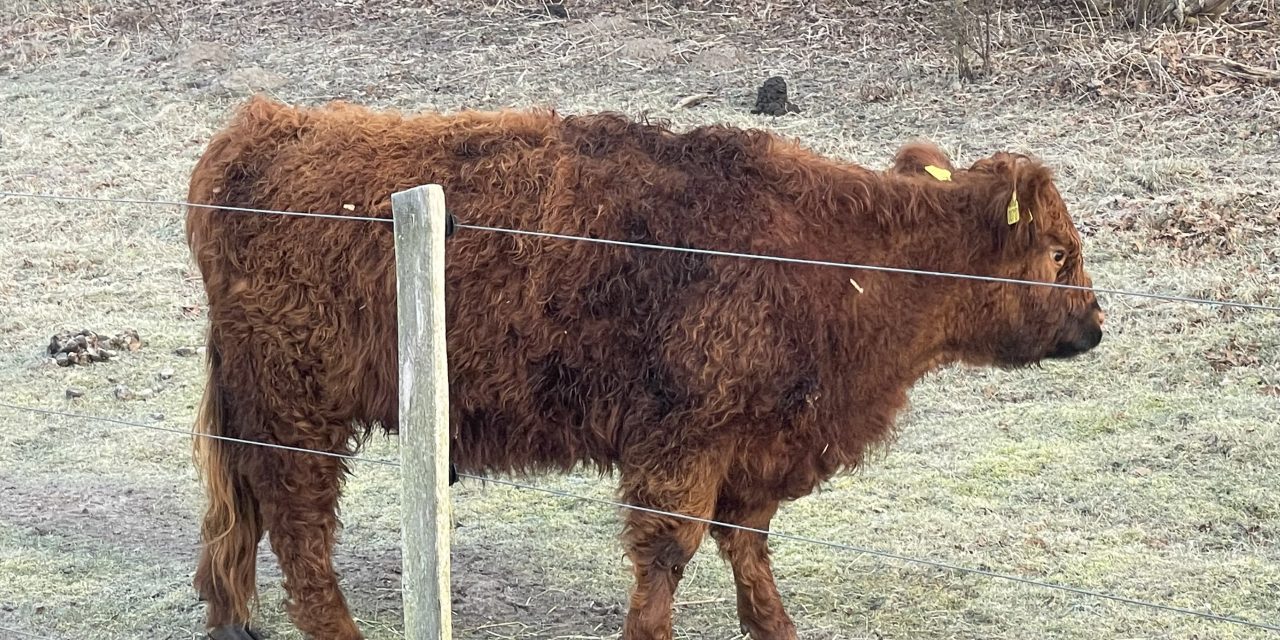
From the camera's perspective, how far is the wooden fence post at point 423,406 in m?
3.09

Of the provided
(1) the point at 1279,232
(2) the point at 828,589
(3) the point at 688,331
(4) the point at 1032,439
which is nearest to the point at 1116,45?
(1) the point at 1279,232

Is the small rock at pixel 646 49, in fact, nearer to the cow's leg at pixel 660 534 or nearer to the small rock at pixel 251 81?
the small rock at pixel 251 81

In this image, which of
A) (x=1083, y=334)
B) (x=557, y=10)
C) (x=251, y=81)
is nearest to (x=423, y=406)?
(x=1083, y=334)

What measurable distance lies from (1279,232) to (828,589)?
5.05m

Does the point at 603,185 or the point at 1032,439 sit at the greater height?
the point at 603,185

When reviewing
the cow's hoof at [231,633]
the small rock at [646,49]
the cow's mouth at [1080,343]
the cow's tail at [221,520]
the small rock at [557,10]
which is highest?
the small rock at [557,10]

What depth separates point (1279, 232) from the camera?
8.71 metres

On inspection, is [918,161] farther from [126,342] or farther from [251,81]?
[251,81]

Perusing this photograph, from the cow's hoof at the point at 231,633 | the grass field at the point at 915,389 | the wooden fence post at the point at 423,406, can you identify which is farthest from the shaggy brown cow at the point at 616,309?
the wooden fence post at the point at 423,406

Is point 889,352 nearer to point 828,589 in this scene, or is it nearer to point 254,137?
point 828,589

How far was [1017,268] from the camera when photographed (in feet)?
15.1

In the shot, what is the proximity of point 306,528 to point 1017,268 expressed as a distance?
265cm

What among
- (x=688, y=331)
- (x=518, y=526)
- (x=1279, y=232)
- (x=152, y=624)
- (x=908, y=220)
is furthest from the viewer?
(x=1279, y=232)

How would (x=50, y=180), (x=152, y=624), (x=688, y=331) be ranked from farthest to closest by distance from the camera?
(x=50, y=180)
(x=152, y=624)
(x=688, y=331)
